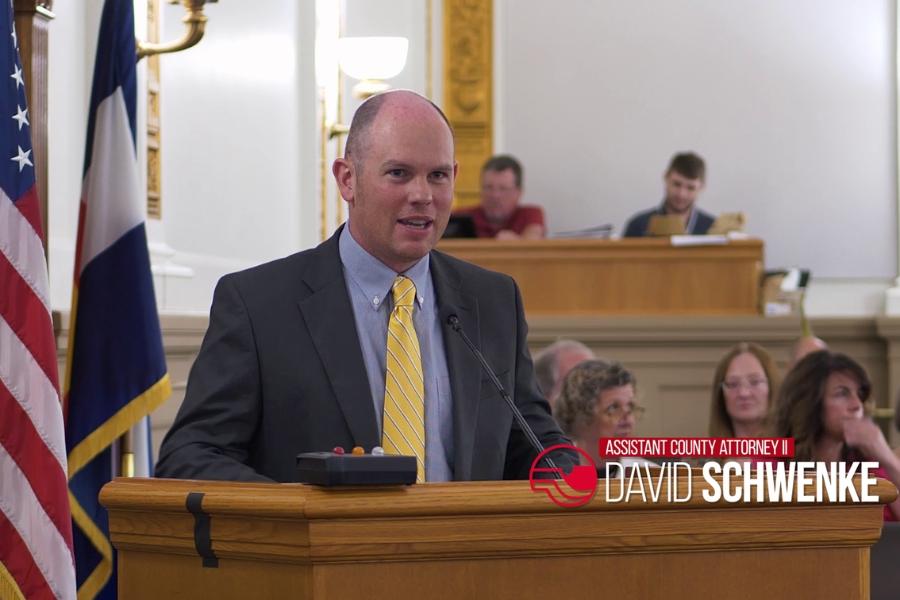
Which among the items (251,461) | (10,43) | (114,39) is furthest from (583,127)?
(251,461)

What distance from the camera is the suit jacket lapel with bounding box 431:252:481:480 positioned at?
2559 millimetres

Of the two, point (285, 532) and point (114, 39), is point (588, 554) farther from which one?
point (114, 39)

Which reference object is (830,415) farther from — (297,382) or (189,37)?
(297,382)

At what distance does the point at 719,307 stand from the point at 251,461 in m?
7.36

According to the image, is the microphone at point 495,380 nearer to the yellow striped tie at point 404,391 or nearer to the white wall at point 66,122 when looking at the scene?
the yellow striped tie at point 404,391

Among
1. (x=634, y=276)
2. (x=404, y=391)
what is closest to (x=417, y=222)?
(x=404, y=391)

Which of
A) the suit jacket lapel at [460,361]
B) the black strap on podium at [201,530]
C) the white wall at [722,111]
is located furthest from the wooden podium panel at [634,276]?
the black strap on podium at [201,530]

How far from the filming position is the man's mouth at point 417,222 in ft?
8.40

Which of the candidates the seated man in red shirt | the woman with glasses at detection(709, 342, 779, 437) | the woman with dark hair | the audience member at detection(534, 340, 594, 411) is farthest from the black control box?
the seated man in red shirt

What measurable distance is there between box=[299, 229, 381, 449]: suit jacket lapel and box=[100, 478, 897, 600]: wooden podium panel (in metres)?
0.49

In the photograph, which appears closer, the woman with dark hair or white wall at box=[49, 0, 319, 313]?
white wall at box=[49, 0, 319, 313]

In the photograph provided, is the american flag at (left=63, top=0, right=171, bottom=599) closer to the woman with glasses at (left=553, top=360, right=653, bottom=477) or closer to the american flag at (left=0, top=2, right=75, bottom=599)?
the american flag at (left=0, top=2, right=75, bottom=599)

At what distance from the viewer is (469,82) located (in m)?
13.7

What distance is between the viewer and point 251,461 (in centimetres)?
261
